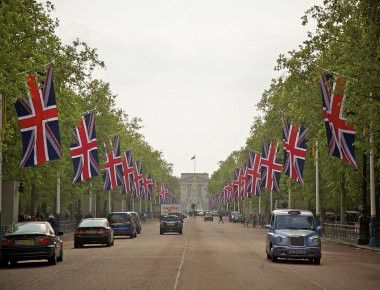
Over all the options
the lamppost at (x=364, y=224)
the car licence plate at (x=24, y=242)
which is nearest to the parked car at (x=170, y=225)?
the lamppost at (x=364, y=224)

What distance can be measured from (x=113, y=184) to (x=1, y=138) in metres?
29.3

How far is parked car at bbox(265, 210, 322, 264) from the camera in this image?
26.8 metres

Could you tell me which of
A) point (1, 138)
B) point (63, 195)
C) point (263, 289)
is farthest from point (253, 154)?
point (263, 289)

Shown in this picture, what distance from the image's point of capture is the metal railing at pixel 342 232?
1923 inches

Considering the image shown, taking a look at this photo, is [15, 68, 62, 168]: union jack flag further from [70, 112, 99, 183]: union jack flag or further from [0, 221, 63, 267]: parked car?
[70, 112, 99, 183]: union jack flag

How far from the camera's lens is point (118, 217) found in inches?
2095

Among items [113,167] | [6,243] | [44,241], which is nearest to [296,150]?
[113,167]

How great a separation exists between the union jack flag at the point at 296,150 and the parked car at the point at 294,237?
22.3m

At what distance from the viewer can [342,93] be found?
35.7 meters

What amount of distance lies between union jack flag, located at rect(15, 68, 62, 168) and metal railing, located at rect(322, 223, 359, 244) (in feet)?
73.1

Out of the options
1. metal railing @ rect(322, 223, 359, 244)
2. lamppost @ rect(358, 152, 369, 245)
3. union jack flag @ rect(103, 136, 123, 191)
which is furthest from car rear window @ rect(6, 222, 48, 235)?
union jack flag @ rect(103, 136, 123, 191)

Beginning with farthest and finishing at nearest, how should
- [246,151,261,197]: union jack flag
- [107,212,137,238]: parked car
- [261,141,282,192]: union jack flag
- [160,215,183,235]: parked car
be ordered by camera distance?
[246,151,261,197]: union jack flag
[160,215,183,235]: parked car
[261,141,282,192]: union jack flag
[107,212,137,238]: parked car

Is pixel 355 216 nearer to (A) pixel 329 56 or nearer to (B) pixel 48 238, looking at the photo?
(A) pixel 329 56

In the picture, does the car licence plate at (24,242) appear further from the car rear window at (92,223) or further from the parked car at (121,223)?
the parked car at (121,223)
